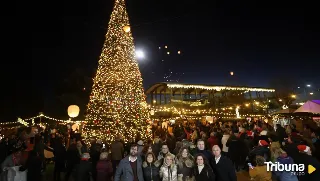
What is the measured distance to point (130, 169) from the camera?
183 inches

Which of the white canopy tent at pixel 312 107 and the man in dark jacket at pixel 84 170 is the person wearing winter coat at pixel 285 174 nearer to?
the man in dark jacket at pixel 84 170

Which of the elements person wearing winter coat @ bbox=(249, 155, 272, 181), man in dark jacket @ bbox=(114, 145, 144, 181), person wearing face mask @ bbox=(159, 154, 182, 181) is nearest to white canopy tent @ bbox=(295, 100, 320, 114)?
person wearing winter coat @ bbox=(249, 155, 272, 181)

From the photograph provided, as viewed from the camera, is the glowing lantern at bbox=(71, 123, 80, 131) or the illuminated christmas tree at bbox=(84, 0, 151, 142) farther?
the glowing lantern at bbox=(71, 123, 80, 131)

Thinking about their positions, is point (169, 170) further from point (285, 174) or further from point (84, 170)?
point (84, 170)

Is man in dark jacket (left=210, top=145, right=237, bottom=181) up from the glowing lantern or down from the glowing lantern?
down

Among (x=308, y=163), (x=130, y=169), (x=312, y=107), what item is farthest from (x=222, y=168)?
(x=312, y=107)

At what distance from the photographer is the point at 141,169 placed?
4.75 meters

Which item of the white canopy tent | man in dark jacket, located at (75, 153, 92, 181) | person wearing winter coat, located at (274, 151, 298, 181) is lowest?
man in dark jacket, located at (75, 153, 92, 181)

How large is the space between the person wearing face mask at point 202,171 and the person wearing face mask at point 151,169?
87 centimetres

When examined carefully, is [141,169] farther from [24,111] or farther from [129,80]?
[24,111]

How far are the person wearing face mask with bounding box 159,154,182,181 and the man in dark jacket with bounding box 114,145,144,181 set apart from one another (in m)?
0.52

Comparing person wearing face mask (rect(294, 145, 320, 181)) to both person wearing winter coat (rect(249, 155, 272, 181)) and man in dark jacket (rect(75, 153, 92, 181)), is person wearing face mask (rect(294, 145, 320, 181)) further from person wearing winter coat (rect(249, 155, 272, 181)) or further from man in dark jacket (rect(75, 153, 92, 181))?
man in dark jacket (rect(75, 153, 92, 181))

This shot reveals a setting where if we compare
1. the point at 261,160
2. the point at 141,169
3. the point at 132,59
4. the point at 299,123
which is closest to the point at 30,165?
the point at 141,169

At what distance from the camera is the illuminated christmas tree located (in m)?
12.4
